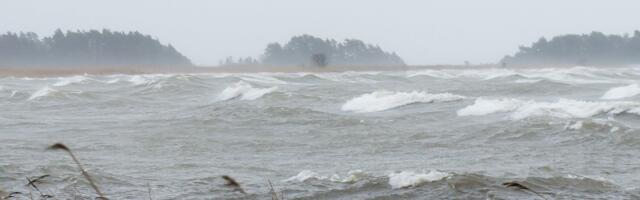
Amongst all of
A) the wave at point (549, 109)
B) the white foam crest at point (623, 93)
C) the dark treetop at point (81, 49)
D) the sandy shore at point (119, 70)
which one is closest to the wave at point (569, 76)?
the white foam crest at point (623, 93)

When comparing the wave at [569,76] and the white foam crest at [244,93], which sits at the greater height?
the white foam crest at [244,93]

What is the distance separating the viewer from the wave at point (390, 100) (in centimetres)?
1634

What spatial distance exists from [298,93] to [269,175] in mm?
12485

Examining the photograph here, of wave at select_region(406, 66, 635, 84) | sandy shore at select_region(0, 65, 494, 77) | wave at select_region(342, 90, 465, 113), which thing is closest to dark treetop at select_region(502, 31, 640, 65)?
sandy shore at select_region(0, 65, 494, 77)

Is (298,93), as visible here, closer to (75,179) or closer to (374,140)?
(374,140)

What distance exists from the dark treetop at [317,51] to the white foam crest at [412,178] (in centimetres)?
9528

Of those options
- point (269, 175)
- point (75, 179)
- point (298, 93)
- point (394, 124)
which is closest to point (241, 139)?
point (394, 124)

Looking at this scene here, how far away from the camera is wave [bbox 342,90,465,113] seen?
16.3 meters

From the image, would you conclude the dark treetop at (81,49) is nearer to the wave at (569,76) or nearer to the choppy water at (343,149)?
the wave at (569,76)

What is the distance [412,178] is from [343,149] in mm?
3330

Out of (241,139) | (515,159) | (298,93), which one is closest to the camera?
(515,159)

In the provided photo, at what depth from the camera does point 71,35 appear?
314 feet

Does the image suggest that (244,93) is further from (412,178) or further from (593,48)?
(593,48)

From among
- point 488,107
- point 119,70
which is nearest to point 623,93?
point 488,107
